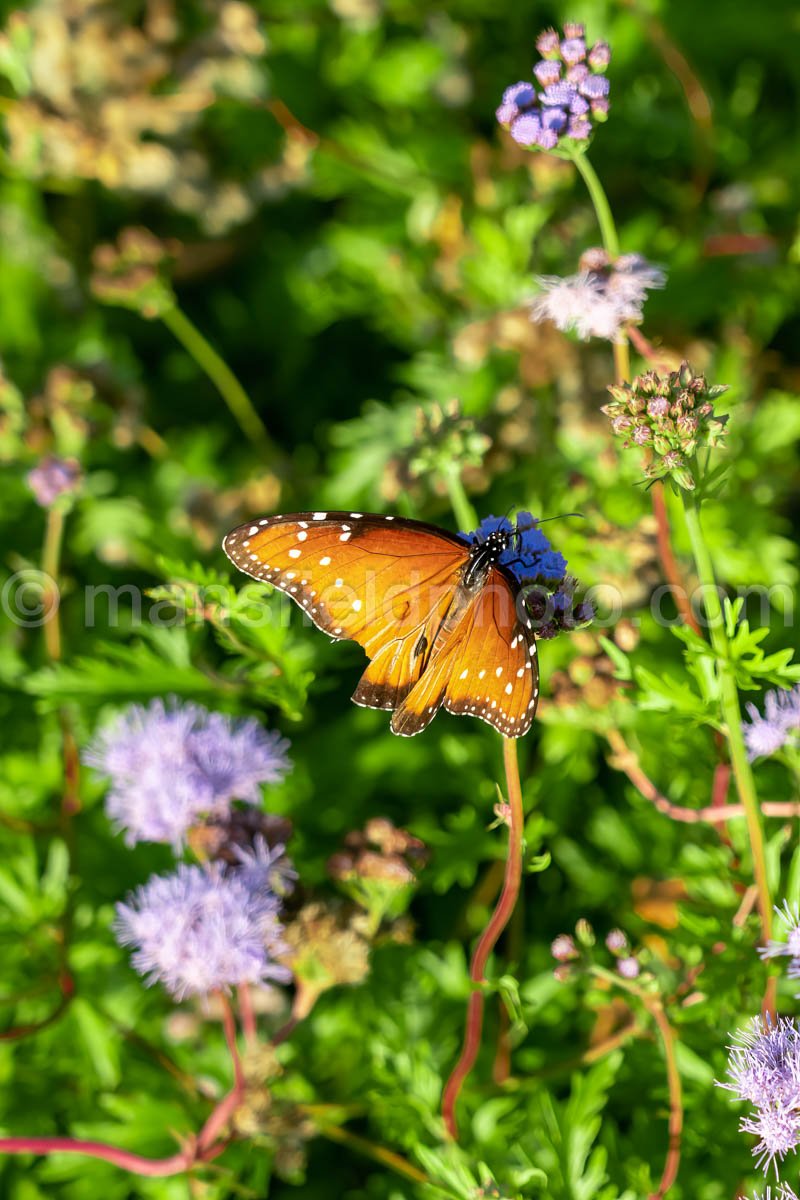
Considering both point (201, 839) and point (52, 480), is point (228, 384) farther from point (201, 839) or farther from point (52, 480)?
point (201, 839)

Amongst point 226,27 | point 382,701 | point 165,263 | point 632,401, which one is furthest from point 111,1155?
point 226,27

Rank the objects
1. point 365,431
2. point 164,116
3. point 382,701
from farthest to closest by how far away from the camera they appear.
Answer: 1. point 164,116
2. point 365,431
3. point 382,701

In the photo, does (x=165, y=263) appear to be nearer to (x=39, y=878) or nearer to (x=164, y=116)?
(x=164, y=116)

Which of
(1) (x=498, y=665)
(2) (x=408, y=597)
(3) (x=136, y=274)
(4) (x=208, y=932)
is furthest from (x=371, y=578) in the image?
(3) (x=136, y=274)

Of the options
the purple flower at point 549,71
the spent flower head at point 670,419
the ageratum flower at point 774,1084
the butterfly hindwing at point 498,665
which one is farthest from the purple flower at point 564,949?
the purple flower at point 549,71

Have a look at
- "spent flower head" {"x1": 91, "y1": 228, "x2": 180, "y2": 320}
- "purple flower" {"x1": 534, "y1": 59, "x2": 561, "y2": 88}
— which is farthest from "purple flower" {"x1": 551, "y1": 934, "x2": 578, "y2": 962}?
"spent flower head" {"x1": 91, "y1": 228, "x2": 180, "y2": 320}

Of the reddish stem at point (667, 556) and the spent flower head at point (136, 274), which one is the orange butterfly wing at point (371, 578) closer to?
the reddish stem at point (667, 556)

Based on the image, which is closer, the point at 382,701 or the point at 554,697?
the point at 382,701
